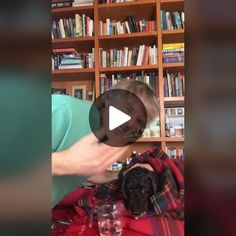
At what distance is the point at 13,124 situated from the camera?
14 cm

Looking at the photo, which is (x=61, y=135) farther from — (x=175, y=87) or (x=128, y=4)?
(x=128, y=4)

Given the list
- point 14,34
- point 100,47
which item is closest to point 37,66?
point 14,34

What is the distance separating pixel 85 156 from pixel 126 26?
1449 mm

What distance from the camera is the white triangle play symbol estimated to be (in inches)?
9.4

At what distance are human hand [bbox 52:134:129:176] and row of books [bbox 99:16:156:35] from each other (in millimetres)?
1364

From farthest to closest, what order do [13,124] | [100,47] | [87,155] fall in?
1. [100,47]
2. [87,155]
3. [13,124]

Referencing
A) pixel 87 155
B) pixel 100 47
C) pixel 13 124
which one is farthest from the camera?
pixel 100 47

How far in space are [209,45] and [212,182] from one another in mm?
84

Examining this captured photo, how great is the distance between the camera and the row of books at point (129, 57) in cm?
147

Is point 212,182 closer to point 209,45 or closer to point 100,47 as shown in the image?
point 209,45

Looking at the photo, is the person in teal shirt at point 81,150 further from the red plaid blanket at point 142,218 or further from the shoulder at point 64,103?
the red plaid blanket at point 142,218

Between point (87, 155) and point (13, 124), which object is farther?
point (87, 155)

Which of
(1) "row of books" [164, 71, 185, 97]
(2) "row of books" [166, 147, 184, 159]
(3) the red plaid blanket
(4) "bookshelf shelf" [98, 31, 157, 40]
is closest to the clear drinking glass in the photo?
(3) the red plaid blanket

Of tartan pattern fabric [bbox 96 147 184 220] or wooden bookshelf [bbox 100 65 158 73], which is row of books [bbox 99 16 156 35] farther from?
tartan pattern fabric [bbox 96 147 184 220]
